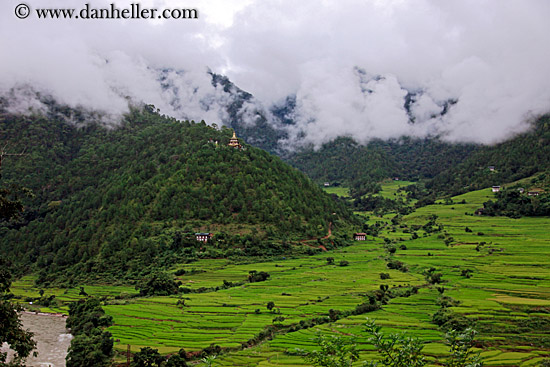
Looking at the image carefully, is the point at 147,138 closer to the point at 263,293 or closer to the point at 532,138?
the point at 263,293

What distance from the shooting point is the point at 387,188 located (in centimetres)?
17312

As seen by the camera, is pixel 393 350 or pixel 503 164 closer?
pixel 393 350

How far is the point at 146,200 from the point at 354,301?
2158 inches

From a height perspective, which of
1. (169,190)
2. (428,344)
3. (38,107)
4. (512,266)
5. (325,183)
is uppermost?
(38,107)

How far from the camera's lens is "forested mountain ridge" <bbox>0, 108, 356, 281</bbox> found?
77.1m

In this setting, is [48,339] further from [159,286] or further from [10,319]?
[10,319]

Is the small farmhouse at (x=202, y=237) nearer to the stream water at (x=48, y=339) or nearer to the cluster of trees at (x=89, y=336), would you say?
the cluster of trees at (x=89, y=336)

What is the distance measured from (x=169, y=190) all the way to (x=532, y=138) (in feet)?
443

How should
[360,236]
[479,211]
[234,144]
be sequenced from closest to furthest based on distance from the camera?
1. [360,236]
2. [234,144]
3. [479,211]

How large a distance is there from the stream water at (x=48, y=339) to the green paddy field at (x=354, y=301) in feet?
12.1

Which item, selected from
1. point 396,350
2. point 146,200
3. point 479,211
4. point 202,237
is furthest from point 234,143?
point 396,350

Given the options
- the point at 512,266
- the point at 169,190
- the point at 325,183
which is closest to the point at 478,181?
the point at 325,183

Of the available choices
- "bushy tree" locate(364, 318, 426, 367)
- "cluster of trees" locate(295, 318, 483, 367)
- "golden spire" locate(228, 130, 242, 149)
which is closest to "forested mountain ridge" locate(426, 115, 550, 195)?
"golden spire" locate(228, 130, 242, 149)

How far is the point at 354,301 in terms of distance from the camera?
5147 centimetres
